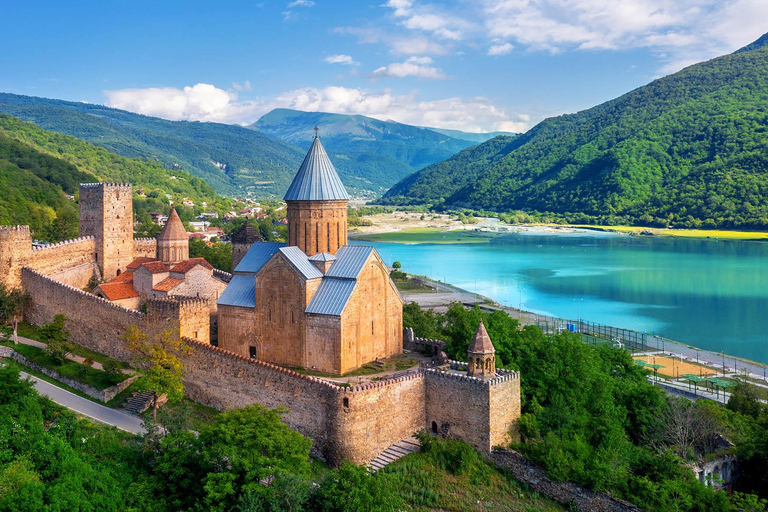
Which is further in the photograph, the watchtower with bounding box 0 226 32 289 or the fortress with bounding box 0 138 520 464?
the watchtower with bounding box 0 226 32 289

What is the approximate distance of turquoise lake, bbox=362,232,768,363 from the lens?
4350 centimetres

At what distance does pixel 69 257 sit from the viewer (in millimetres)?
26141

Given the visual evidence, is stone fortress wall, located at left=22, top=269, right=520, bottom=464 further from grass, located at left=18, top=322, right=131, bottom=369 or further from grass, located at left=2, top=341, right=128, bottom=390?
grass, located at left=18, top=322, right=131, bottom=369

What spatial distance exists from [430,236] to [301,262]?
93477 millimetres

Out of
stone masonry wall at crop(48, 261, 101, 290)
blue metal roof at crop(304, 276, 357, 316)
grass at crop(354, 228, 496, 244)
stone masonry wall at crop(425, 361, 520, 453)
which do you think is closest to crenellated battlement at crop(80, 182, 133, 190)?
stone masonry wall at crop(48, 261, 101, 290)

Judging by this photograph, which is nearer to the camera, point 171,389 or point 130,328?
point 171,389

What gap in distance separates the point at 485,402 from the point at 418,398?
1.99 meters

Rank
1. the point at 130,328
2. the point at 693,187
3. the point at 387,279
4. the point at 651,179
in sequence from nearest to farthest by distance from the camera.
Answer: the point at 130,328, the point at 387,279, the point at 693,187, the point at 651,179

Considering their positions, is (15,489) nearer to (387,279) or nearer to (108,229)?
(387,279)

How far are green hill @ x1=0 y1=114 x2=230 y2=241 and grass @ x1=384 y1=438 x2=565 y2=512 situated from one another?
103 feet

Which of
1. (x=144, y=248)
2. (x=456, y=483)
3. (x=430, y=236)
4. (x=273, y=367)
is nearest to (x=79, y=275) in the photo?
(x=144, y=248)

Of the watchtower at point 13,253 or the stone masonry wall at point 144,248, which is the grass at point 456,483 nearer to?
the watchtower at point 13,253

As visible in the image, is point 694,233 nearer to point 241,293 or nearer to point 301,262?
point 301,262

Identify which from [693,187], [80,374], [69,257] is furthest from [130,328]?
[693,187]
